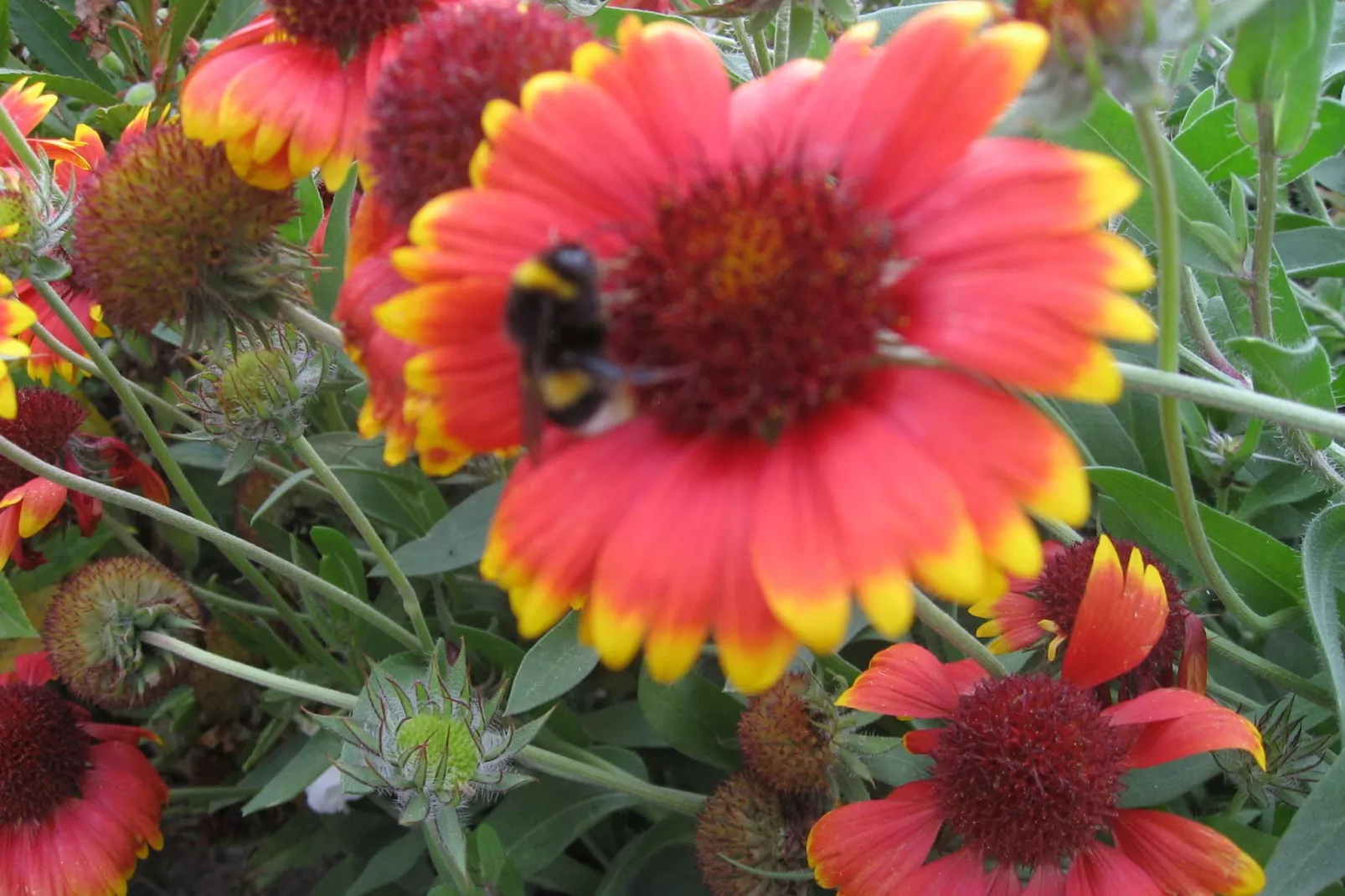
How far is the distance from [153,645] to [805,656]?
2.86ft

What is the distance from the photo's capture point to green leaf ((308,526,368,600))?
1410 mm

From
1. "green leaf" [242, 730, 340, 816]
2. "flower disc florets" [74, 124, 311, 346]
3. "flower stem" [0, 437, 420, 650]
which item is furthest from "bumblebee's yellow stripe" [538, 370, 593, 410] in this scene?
"green leaf" [242, 730, 340, 816]

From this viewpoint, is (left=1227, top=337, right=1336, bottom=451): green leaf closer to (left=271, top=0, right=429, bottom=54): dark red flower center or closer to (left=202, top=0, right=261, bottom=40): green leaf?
(left=271, top=0, right=429, bottom=54): dark red flower center

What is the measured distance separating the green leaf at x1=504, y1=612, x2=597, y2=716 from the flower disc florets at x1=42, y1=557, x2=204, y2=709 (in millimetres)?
489

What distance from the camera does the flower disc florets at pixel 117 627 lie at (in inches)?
52.4

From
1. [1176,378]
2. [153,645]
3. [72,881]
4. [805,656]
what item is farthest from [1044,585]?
[72,881]

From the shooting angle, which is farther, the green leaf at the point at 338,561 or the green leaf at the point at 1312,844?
the green leaf at the point at 338,561

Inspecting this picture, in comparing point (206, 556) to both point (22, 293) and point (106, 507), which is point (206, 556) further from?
point (22, 293)

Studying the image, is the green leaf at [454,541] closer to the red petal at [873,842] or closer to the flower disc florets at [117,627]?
the flower disc florets at [117,627]

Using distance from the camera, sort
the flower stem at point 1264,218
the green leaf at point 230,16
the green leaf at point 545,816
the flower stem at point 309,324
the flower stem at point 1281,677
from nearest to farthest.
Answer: the flower stem at point 1264,218 → the flower stem at point 309,324 → the flower stem at point 1281,677 → the green leaf at point 545,816 → the green leaf at point 230,16

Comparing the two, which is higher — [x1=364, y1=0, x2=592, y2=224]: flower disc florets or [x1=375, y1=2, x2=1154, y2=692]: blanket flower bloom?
[x1=364, y1=0, x2=592, y2=224]: flower disc florets

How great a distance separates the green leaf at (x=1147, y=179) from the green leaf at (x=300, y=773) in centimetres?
113

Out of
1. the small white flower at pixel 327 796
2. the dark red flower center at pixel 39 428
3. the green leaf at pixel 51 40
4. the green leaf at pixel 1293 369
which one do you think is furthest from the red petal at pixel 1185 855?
the green leaf at pixel 51 40

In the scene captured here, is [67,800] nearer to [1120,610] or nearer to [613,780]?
[613,780]
